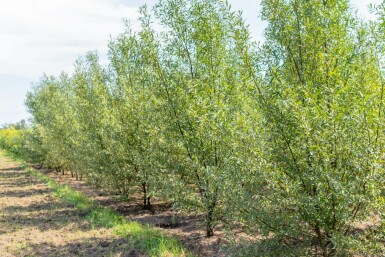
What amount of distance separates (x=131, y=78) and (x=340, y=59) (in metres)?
11.7

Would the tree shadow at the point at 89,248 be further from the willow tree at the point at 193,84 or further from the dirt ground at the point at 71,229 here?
the willow tree at the point at 193,84

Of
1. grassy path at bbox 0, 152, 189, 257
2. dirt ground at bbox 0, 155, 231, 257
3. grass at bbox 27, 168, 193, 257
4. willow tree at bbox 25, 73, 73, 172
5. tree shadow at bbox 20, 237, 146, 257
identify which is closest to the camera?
grass at bbox 27, 168, 193, 257

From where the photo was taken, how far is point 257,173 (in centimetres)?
659

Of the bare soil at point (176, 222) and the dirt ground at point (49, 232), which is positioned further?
the dirt ground at point (49, 232)

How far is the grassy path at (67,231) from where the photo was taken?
11195 mm

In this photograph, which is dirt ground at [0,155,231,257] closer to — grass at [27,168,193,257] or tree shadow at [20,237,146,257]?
tree shadow at [20,237,146,257]

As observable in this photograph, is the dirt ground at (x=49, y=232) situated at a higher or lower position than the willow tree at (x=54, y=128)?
lower

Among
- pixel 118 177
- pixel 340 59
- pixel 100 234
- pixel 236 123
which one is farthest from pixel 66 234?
pixel 340 59

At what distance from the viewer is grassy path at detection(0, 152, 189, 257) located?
11195mm

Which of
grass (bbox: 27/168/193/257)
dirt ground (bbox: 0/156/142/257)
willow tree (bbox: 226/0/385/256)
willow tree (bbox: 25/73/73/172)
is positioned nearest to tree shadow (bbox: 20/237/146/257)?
dirt ground (bbox: 0/156/142/257)

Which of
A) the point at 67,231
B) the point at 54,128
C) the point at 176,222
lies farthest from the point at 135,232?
the point at 54,128

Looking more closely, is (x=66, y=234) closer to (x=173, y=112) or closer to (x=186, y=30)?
(x=173, y=112)

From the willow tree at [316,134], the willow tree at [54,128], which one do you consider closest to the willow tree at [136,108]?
the willow tree at [316,134]

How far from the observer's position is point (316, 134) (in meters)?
6.14
